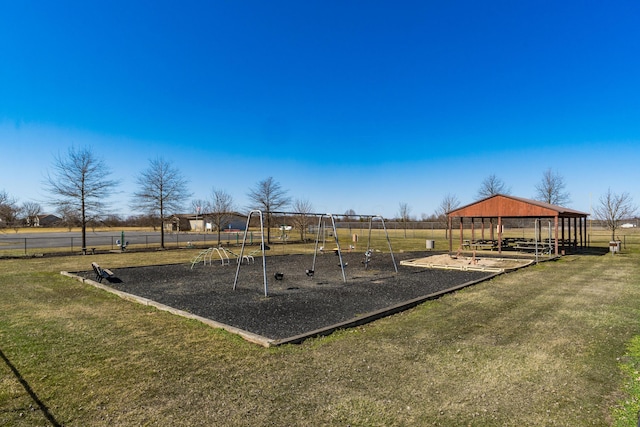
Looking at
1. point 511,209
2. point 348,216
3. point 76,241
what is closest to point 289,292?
point 348,216

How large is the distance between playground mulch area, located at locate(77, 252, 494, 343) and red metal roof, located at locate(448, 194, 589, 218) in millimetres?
10057

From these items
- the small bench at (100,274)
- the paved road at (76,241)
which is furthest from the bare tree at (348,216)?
the paved road at (76,241)

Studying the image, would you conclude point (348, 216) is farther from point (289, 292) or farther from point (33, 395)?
point (33, 395)

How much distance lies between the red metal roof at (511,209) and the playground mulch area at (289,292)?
10.1 m

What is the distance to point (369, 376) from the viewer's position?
4641mm

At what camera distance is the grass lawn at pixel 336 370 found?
3717 millimetres

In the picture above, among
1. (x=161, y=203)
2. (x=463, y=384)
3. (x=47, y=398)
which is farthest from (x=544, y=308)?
(x=161, y=203)

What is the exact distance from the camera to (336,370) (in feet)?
15.9

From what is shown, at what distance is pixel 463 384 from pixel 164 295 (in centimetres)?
823

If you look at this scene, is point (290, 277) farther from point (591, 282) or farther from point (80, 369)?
point (591, 282)

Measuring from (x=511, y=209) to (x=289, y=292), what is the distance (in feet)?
57.5

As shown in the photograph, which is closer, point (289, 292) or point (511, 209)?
point (289, 292)

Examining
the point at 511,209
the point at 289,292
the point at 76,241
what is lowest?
the point at 289,292

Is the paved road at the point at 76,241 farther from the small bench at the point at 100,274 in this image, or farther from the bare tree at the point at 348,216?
the bare tree at the point at 348,216
